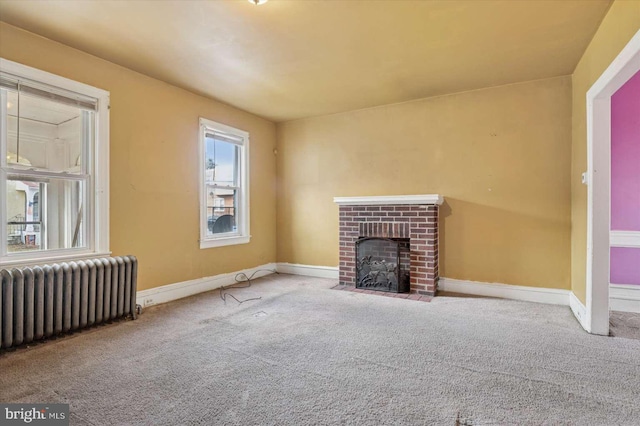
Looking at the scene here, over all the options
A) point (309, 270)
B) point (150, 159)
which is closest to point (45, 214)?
point (150, 159)

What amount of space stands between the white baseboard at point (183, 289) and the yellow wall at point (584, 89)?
Result: 13.8 ft

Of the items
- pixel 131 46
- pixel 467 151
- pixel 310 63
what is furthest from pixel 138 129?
pixel 467 151

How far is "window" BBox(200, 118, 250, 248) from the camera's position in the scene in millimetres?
4309

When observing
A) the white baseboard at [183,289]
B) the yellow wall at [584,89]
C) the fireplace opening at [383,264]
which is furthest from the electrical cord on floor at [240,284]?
the yellow wall at [584,89]

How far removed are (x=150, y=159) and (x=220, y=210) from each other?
128 cm

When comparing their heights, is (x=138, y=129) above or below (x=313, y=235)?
above

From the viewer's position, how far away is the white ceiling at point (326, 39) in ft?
7.84

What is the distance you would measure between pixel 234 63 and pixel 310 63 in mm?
793

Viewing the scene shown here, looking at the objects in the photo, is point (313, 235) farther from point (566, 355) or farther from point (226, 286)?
point (566, 355)

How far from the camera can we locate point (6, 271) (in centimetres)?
243

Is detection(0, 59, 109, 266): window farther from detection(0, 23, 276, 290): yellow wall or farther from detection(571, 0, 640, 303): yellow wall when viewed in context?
detection(571, 0, 640, 303): yellow wall

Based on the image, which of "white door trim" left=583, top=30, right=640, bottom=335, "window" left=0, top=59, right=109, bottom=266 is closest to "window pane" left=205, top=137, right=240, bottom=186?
"window" left=0, top=59, right=109, bottom=266

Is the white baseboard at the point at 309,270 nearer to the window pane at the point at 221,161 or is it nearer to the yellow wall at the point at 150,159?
the yellow wall at the point at 150,159

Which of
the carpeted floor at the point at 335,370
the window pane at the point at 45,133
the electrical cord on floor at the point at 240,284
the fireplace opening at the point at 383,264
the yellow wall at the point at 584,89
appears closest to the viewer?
the carpeted floor at the point at 335,370
